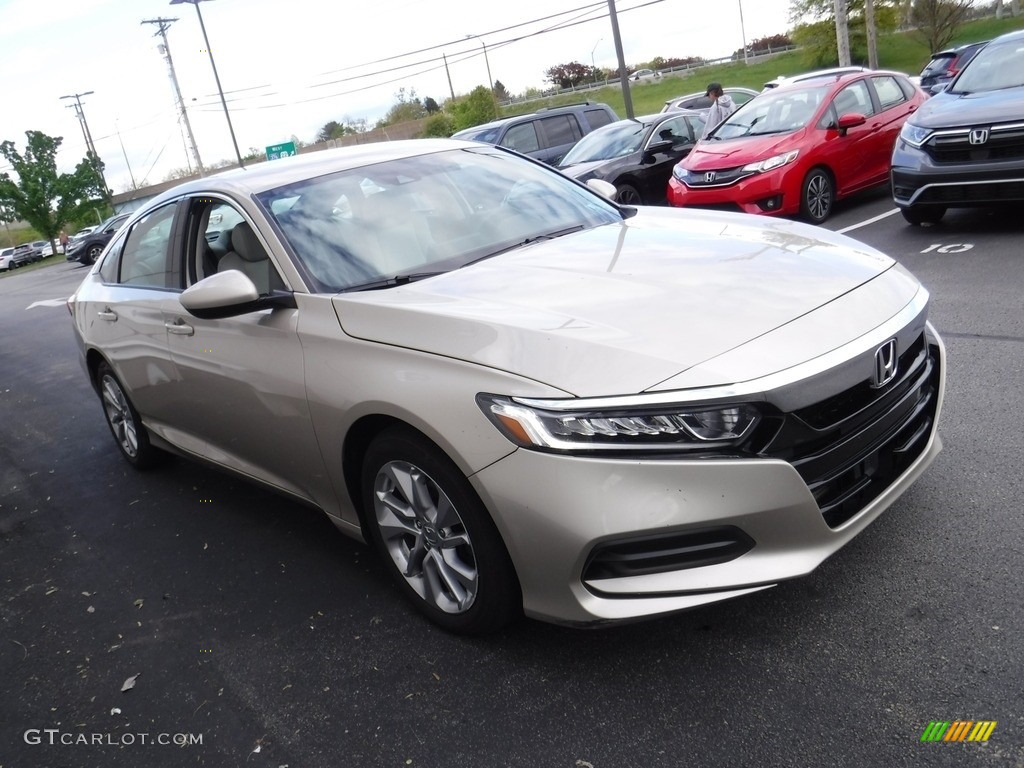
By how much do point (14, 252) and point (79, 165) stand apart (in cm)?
→ 849

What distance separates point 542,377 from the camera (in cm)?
254

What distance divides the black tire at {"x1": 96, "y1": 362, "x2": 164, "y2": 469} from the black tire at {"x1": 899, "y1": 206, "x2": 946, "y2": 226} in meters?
6.76

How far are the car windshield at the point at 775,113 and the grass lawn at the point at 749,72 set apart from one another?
46.0m

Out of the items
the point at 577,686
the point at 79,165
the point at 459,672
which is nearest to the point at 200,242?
the point at 459,672

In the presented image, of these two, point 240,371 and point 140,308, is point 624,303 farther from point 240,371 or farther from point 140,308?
point 140,308

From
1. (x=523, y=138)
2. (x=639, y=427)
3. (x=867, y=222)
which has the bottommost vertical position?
(x=867, y=222)

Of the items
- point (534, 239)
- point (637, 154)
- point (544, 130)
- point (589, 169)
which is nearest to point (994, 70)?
point (637, 154)

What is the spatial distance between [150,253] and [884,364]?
3.66 meters

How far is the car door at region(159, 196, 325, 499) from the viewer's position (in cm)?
343

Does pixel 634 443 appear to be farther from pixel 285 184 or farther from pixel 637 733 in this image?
pixel 285 184

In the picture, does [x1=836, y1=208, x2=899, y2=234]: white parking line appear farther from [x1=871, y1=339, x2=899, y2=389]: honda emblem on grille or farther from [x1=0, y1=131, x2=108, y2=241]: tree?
[x1=0, y1=131, x2=108, y2=241]: tree

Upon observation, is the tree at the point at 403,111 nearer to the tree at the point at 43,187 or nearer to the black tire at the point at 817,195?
the tree at the point at 43,187

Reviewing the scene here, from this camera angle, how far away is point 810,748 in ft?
7.56

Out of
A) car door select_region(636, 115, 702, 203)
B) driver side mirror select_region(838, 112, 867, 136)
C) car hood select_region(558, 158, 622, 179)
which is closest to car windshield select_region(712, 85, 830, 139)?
driver side mirror select_region(838, 112, 867, 136)
